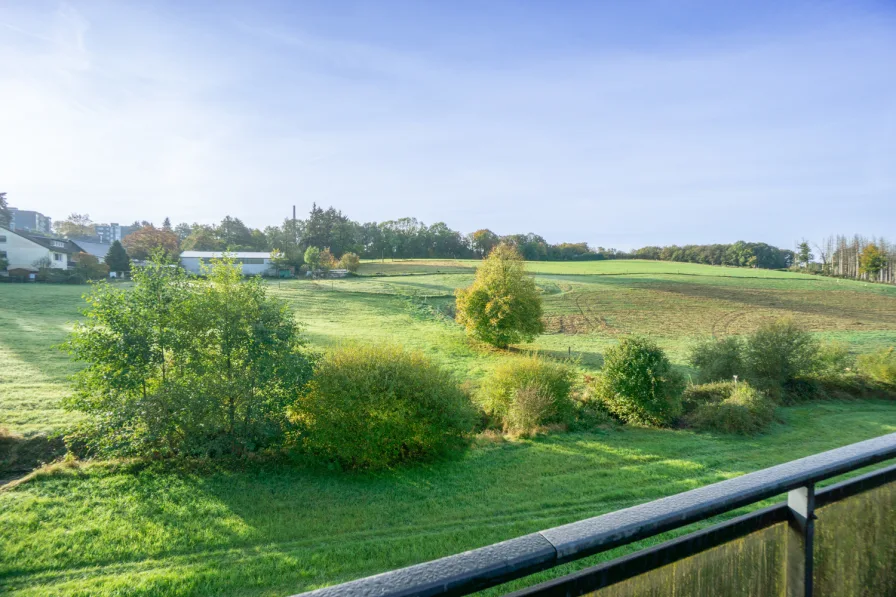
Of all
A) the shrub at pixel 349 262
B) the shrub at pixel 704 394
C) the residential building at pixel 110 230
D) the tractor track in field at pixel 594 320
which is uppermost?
the residential building at pixel 110 230

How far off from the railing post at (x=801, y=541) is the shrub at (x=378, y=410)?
12381 millimetres

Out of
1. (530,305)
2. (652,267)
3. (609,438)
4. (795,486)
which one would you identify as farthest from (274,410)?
(652,267)

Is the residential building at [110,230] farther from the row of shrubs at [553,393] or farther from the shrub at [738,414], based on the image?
the shrub at [738,414]

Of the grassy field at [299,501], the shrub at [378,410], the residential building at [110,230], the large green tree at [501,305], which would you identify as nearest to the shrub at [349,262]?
the large green tree at [501,305]

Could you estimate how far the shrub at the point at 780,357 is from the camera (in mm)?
21453

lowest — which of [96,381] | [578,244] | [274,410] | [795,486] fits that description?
[274,410]

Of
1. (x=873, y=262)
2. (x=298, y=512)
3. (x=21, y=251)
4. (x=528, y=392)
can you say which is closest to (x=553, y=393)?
(x=528, y=392)

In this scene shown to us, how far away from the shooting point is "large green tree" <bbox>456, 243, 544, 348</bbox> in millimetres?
30281

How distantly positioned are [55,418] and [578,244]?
95.3 m

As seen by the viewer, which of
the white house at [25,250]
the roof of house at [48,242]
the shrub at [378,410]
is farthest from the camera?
the roof of house at [48,242]

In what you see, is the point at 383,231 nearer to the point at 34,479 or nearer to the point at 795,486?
the point at 34,479

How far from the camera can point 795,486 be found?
140 centimetres

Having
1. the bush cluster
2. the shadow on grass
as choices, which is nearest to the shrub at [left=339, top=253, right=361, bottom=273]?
the bush cluster

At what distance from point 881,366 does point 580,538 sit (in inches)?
1132
